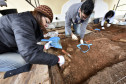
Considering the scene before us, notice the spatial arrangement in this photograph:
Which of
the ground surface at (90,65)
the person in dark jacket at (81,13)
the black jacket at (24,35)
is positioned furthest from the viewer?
the person in dark jacket at (81,13)

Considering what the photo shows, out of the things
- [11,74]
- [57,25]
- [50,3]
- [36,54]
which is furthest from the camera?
[57,25]

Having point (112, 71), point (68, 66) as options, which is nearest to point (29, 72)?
point (68, 66)

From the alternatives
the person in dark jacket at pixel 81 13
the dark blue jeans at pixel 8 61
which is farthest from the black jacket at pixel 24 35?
the person in dark jacket at pixel 81 13

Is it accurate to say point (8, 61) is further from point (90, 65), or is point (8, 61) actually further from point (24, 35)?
point (90, 65)

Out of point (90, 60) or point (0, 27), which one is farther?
point (90, 60)

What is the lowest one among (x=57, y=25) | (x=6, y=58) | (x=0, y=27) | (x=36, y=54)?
(x=6, y=58)

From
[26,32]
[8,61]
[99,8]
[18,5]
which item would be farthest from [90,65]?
[99,8]

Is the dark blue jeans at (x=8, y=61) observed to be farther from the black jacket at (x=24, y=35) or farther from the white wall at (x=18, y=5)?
the white wall at (x=18, y=5)

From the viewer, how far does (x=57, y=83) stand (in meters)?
0.67

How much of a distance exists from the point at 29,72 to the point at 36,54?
47 centimetres

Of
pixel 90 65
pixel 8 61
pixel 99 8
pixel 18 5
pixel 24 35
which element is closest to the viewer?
pixel 24 35

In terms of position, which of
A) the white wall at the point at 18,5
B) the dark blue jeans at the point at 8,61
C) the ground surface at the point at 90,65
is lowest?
Result: the ground surface at the point at 90,65

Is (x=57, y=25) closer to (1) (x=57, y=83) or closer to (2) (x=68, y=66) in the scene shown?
(2) (x=68, y=66)

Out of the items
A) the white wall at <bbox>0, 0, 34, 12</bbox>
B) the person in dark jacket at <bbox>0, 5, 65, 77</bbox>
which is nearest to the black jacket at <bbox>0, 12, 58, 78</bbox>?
the person in dark jacket at <bbox>0, 5, 65, 77</bbox>
